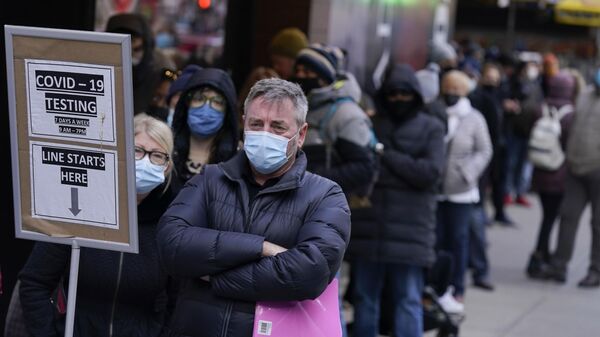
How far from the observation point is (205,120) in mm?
5543

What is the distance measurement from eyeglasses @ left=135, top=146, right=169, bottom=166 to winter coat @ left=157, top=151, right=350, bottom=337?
0.44 meters

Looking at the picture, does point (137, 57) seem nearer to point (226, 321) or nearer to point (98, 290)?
point (98, 290)

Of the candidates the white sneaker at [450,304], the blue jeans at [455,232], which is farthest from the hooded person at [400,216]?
the blue jeans at [455,232]

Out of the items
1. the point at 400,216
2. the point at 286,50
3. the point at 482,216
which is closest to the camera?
the point at 400,216

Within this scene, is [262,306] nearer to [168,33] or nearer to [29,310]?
[29,310]

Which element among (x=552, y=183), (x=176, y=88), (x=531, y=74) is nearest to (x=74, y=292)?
(x=176, y=88)

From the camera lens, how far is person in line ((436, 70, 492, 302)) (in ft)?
29.0

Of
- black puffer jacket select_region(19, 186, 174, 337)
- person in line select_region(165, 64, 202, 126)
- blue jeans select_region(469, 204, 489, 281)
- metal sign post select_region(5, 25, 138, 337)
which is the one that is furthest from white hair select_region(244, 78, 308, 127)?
blue jeans select_region(469, 204, 489, 281)

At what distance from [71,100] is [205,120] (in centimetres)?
180

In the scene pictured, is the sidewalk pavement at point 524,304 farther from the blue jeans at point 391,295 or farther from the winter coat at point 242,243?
the winter coat at point 242,243

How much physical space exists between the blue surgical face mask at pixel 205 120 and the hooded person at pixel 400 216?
1819mm

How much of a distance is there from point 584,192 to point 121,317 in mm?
6975

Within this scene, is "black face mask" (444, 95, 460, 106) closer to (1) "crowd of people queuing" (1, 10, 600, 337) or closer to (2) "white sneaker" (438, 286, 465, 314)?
(1) "crowd of people queuing" (1, 10, 600, 337)

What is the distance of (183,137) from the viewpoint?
5664 mm
